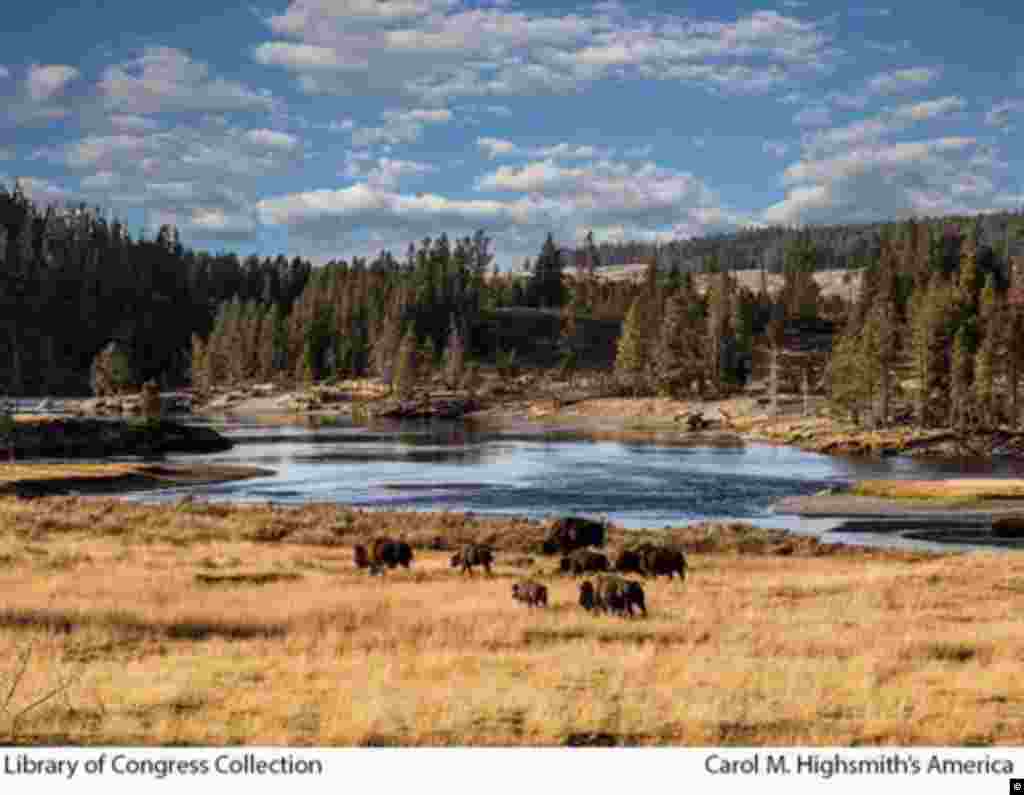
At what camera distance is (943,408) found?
126500 millimetres

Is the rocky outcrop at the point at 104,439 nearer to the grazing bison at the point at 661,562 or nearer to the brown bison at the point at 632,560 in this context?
the brown bison at the point at 632,560

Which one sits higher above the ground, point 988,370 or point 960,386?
point 988,370

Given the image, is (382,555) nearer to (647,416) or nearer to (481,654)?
(481,654)

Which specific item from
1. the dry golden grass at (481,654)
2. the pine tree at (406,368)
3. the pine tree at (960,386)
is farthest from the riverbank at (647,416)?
the dry golden grass at (481,654)

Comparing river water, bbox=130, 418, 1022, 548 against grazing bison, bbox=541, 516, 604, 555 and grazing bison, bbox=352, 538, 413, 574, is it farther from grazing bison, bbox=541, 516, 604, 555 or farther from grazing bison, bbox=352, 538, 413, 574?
grazing bison, bbox=352, 538, 413, 574

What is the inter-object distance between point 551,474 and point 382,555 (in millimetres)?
47584

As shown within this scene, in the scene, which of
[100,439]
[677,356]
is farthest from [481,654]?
[677,356]

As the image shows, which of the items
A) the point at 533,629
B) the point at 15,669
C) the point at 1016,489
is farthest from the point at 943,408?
the point at 15,669

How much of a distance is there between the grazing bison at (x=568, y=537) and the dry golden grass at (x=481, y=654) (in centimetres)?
446

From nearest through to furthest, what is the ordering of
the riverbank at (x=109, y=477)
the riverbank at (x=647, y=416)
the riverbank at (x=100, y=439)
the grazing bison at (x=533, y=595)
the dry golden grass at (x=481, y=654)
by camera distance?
the dry golden grass at (x=481, y=654) < the grazing bison at (x=533, y=595) < the riverbank at (x=109, y=477) < the riverbank at (x=100, y=439) < the riverbank at (x=647, y=416)

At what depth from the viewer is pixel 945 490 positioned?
67.7 m

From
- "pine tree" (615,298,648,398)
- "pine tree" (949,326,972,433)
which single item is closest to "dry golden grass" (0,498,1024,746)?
"pine tree" (949,326,972,433)

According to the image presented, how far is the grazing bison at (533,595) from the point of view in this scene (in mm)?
26078
